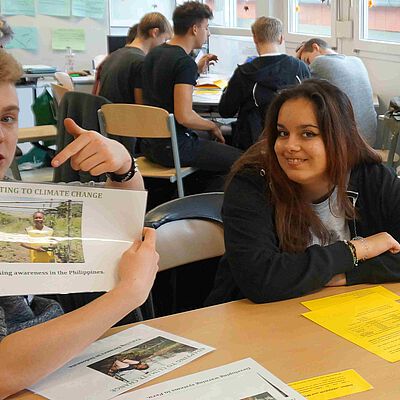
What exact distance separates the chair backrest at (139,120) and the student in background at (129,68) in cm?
82

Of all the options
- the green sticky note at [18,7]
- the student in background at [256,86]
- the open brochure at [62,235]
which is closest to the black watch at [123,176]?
the open brochure at [62,235]

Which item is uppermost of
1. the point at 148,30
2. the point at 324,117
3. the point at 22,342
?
the point at 148,30

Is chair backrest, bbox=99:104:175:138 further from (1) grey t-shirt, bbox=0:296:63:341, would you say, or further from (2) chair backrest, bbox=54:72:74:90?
(1) grey t-shirt, bbox=0:296:63:341

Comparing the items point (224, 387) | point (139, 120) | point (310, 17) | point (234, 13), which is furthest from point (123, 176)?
point (234, 13)

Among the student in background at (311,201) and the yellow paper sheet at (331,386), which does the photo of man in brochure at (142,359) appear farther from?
the student in background at (311,201)

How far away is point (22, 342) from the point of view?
1.01 metres

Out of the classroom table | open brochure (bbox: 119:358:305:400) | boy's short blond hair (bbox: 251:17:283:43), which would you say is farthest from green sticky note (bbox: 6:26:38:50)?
open brochure (bbox: 119:358:305:400)

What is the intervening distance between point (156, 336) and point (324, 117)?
2.51 feet

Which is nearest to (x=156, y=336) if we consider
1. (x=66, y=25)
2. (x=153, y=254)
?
(x=153, y=254)

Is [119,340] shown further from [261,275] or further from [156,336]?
[261,275]

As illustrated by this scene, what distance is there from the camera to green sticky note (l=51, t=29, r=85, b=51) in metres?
6.14

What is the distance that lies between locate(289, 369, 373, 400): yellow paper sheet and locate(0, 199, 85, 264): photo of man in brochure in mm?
419

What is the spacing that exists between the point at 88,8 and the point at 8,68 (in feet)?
17.3

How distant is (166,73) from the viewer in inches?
147
